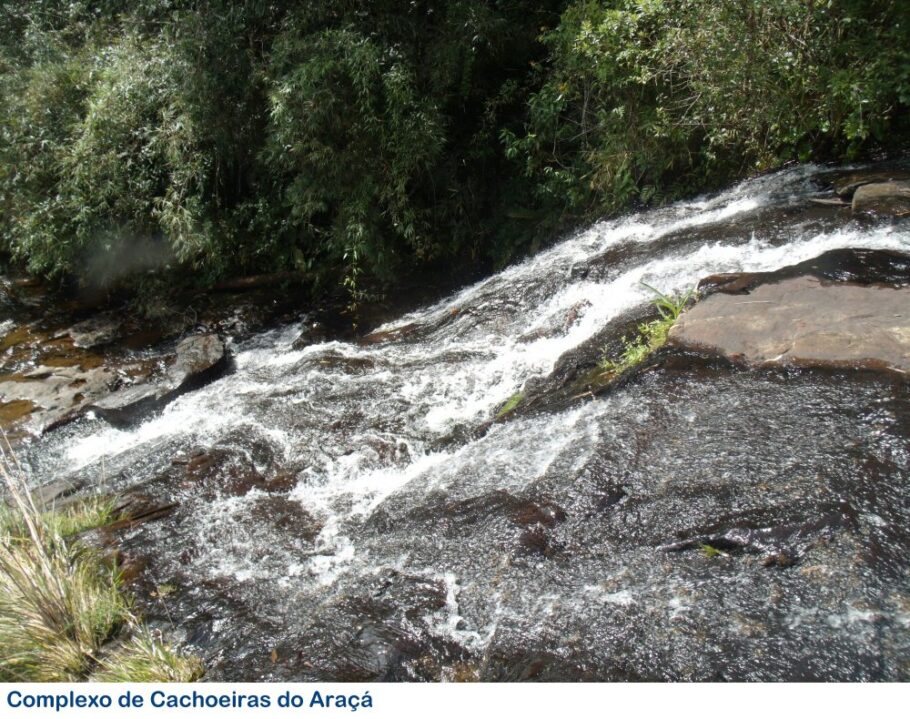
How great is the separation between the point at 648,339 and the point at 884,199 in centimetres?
252

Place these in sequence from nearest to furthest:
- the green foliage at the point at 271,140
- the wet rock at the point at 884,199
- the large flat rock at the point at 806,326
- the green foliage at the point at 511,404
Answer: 1. the large flat rock at the point at 806,326
2. the green foliage at the point at 511,404
3. the wet rock at the point at 884,199
4. the green foliage at the point at 271,140

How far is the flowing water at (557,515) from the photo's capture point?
2641 mm

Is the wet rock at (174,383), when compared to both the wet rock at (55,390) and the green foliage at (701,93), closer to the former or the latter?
the wet rock at (55,390)

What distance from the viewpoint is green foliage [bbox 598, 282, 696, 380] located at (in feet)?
14.9

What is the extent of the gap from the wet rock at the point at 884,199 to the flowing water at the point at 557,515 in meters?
0.20

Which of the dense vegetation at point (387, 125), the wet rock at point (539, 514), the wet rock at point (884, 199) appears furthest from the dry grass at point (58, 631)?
the wet rock at point (884, 199)

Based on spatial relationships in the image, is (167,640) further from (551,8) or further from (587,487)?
(551,8)

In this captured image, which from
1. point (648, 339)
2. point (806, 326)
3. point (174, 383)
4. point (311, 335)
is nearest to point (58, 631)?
point (648, 339)

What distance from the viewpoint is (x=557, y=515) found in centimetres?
340

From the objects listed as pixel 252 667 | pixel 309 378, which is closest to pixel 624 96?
pixel 309 378

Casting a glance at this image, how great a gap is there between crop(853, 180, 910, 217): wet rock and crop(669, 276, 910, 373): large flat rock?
4.03 feet

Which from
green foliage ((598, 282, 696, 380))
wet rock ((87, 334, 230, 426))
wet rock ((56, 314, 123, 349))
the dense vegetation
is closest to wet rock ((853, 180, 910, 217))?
the dense vegetation

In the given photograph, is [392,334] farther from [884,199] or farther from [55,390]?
[884,199]

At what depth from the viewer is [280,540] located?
162 inches
